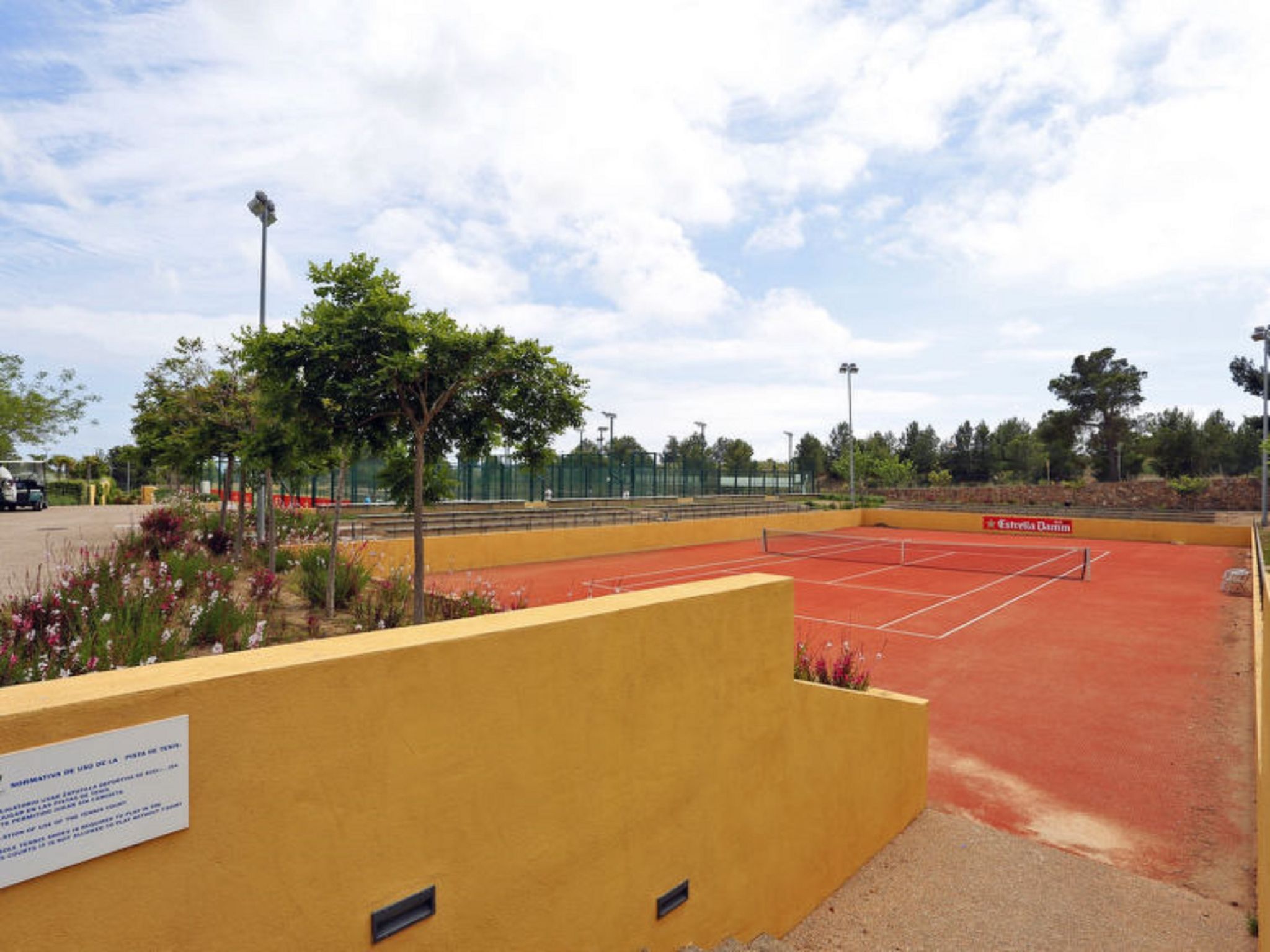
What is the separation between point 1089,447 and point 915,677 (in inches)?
3199

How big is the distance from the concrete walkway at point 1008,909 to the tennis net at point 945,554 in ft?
63.0

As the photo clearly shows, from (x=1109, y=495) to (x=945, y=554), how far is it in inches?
1462

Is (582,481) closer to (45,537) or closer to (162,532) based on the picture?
(45,537)

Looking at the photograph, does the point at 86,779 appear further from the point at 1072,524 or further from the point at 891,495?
the point at 891,495

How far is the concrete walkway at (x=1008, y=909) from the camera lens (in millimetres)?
5727

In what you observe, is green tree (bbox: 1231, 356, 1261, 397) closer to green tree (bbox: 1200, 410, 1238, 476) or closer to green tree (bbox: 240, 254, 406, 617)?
green tree (bbox: 1200, 410, 1238, 476)

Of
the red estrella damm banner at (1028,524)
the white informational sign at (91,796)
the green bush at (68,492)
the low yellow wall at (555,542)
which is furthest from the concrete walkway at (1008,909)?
the green bush at (68,492)

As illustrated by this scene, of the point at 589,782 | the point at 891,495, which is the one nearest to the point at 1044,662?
the point at 589,782

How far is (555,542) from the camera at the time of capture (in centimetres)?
2691

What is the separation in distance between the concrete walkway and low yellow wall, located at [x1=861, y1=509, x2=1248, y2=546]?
35.3 metres

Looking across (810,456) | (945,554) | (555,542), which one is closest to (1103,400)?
(810,456)

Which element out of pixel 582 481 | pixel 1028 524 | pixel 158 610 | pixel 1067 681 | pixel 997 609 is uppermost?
pixel 582 481

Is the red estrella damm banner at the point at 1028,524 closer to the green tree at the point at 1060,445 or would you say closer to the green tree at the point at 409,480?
the green tree at the point at 409,480

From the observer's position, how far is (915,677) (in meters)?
12.4
